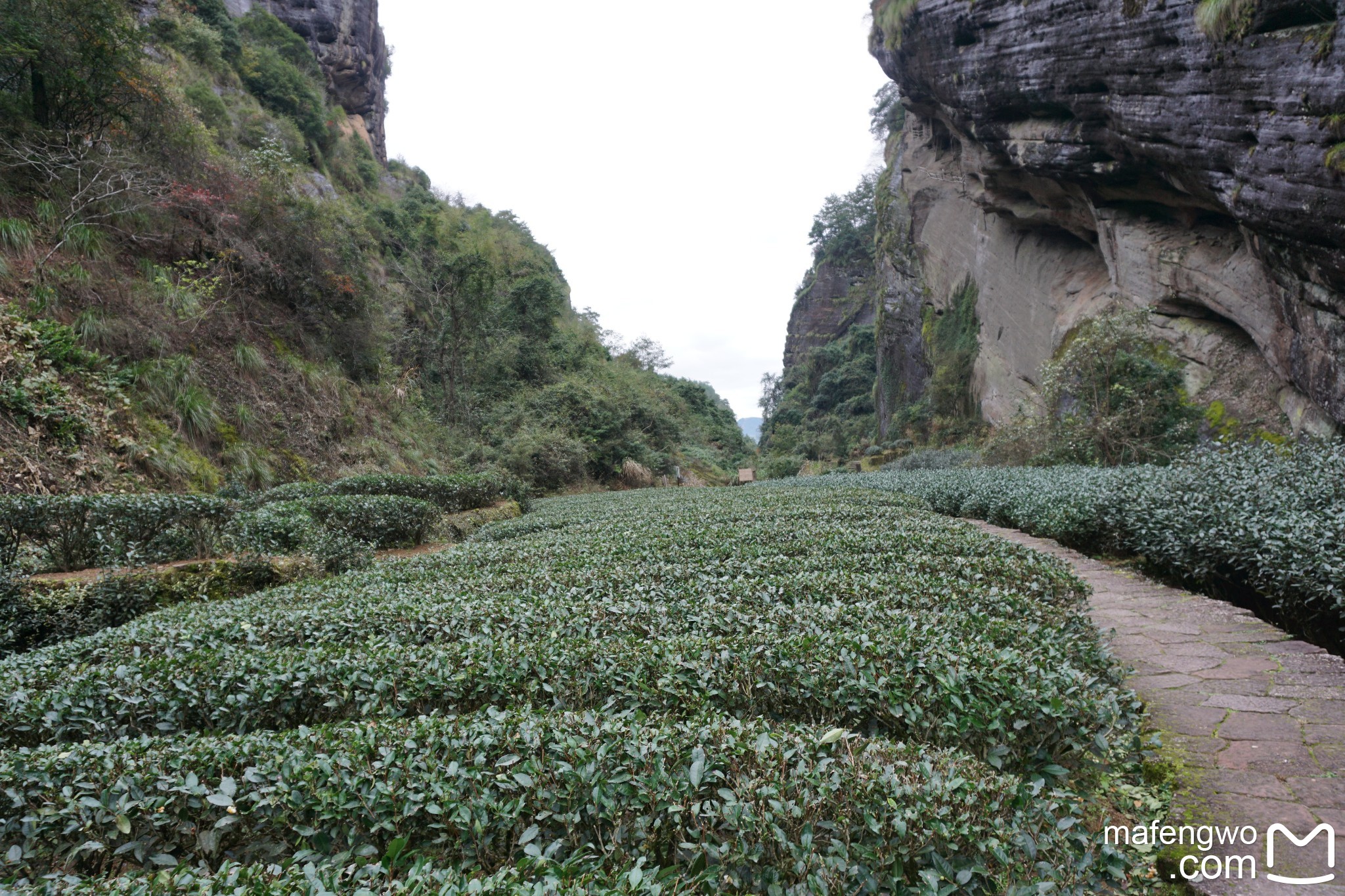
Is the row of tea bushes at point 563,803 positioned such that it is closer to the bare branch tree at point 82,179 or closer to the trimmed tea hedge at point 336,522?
the trimmed tea hedge at point 336,522

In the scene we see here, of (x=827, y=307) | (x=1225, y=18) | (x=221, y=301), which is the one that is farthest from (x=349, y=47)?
(x=827, y=307)

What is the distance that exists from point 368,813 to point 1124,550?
7.37 meters

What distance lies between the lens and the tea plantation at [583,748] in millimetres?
1645

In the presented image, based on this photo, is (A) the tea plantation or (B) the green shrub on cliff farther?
(B) the green shrub on cliff

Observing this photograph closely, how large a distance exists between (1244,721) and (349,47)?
134 feet

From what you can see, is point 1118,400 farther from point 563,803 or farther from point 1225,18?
point 563,803

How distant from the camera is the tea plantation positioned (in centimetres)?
164

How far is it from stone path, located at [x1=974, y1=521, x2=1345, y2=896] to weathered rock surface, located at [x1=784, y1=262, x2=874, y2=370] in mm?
46441

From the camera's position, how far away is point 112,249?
1047cm

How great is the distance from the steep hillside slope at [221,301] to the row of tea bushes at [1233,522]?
1085 cm

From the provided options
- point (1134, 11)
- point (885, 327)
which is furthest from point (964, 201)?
point (1134, 11)

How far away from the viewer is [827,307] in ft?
182

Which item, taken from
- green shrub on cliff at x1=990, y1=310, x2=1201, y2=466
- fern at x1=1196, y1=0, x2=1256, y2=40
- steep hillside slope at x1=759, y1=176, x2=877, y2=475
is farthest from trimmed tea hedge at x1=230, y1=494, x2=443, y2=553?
steep hillside slope at x1=759, y1=176, x2=877, y2=475

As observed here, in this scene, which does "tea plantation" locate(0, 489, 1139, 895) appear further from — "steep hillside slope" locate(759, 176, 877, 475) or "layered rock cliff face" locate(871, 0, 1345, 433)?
"steep hillside slope" locate(759, 176, 877, 475)
